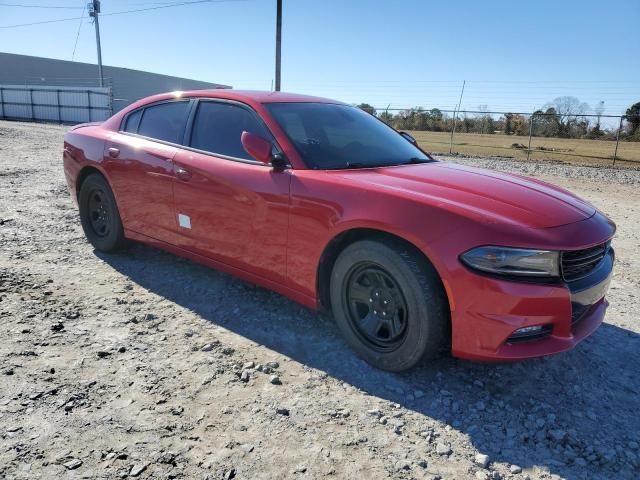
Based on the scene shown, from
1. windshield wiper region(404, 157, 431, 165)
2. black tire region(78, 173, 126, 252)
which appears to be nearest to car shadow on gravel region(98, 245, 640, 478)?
black tire region(78, 173, 126, 252)

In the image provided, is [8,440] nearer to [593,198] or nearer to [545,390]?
[545,390]

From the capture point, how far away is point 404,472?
2.14 m

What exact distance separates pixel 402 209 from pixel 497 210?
49cm

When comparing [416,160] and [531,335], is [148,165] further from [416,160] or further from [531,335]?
[531,335]

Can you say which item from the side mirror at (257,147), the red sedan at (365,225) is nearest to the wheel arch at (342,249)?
the red sedan at (365,225)

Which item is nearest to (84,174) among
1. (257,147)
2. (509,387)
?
(257,147)

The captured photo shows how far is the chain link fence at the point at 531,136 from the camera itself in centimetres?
1853

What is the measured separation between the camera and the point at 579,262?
8.52 feet

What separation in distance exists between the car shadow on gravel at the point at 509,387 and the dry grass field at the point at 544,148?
15.7 metres

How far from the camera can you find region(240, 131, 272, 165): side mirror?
126 inches

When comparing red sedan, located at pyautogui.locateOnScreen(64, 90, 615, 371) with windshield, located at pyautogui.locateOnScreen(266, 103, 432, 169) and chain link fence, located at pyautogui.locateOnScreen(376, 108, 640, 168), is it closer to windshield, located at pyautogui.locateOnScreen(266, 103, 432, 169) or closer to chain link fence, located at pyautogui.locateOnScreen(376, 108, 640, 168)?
windshield, located at pyautogui.locateOnScreen(266, 103, 432, 169)

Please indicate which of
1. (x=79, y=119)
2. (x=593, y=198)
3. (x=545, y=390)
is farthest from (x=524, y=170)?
(x=79, y=119)

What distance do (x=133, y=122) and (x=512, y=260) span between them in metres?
3.57

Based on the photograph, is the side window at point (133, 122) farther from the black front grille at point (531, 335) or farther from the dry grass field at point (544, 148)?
the dry grass field at point (544, 148)
